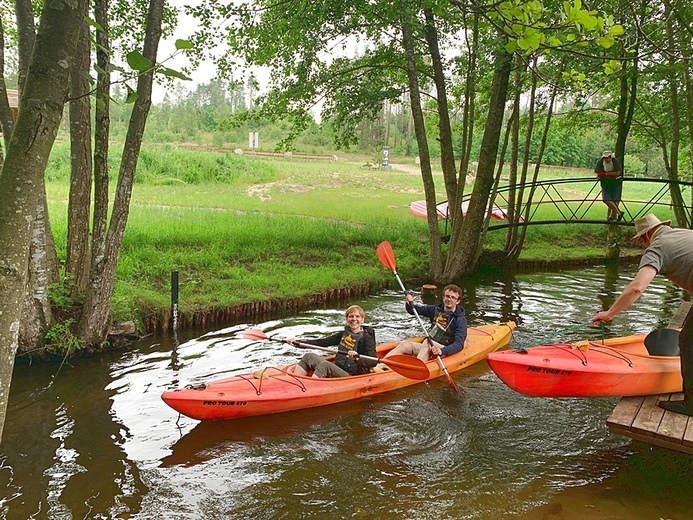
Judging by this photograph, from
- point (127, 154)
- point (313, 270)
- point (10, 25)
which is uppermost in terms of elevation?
point (10, 25)

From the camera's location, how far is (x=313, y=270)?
35.6 feet

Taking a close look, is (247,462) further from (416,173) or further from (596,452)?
(416,173)

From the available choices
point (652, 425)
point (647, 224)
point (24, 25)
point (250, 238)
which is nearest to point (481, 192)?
point (250, 238)

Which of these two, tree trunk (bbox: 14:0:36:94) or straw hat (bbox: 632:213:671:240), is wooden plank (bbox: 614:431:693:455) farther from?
tree trunk (bbox: 14:0:36:94)

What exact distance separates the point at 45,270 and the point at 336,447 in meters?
4.18

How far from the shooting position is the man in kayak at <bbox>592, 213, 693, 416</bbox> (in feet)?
13.2

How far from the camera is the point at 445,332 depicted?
706 cm

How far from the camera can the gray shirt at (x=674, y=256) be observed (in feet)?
13.3

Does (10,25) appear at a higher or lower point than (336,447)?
higher

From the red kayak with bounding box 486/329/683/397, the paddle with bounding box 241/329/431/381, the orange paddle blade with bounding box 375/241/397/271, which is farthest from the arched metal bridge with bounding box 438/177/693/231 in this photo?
the red kayak with bounding box 486/329/683/397

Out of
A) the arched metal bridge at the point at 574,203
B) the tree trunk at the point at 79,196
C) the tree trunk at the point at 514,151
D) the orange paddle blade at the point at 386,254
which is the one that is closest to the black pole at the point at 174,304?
the tree trunk at the point at 79,196

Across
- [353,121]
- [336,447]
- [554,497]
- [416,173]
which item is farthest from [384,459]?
[416,173]

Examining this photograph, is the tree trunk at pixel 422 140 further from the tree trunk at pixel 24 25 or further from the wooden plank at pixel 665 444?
Result: the wooden plank at pixel 665 444

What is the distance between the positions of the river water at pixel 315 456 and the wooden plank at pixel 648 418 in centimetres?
59
